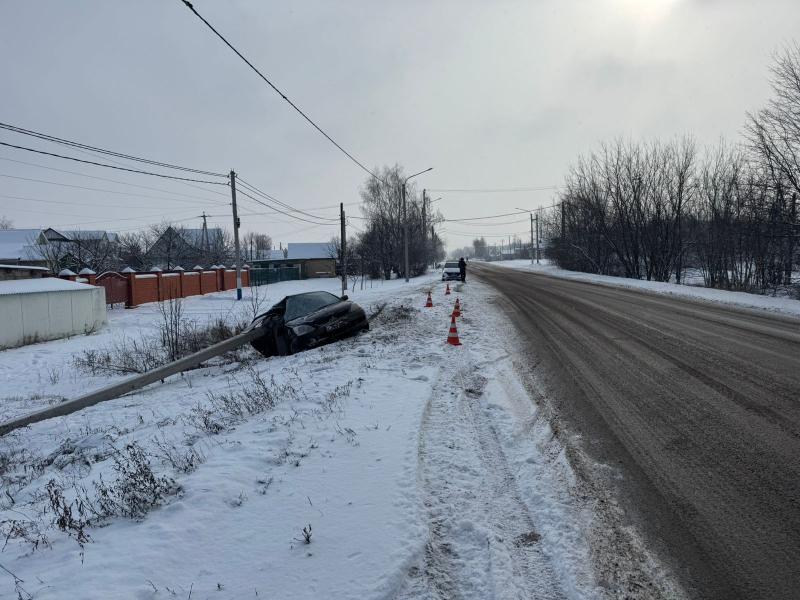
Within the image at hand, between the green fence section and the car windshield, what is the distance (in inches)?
1394

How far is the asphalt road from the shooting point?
8.82 feet

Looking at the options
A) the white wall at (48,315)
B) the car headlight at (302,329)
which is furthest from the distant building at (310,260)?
→ the car headlight at (302,329)

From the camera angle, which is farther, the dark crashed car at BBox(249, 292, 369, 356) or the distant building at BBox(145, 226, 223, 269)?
the distant building at BBox(145, 226, 223, 269)

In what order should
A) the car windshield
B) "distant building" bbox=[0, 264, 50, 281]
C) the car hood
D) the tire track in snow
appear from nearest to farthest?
the tire track in snow → the car hood → the car windshield → "distant building" bbox=[0, 264, 50, 281]

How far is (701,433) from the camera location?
14.4ft

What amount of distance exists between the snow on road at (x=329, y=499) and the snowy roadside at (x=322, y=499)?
0.01m

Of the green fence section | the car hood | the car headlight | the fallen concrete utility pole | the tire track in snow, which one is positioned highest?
the green fence section

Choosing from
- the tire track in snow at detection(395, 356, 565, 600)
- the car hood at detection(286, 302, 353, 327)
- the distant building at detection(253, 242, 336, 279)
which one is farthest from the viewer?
the distant building at detection(253, 242, 336, 279)

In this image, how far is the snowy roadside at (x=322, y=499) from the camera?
2514 mm

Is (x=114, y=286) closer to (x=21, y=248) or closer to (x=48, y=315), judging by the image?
(x=48, y=315)

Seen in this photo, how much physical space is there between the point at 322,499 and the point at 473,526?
1.14m

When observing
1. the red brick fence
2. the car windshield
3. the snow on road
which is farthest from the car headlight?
the red brick fence

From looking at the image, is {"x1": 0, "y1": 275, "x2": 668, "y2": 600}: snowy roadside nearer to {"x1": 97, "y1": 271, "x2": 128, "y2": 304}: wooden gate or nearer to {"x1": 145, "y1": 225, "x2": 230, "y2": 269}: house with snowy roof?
{"x1": 97, "y1": 271, "x2": 128, "y2": 304}: wooden gate

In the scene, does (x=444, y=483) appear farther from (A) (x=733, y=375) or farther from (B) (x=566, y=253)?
(B) (x=566, y=253)
